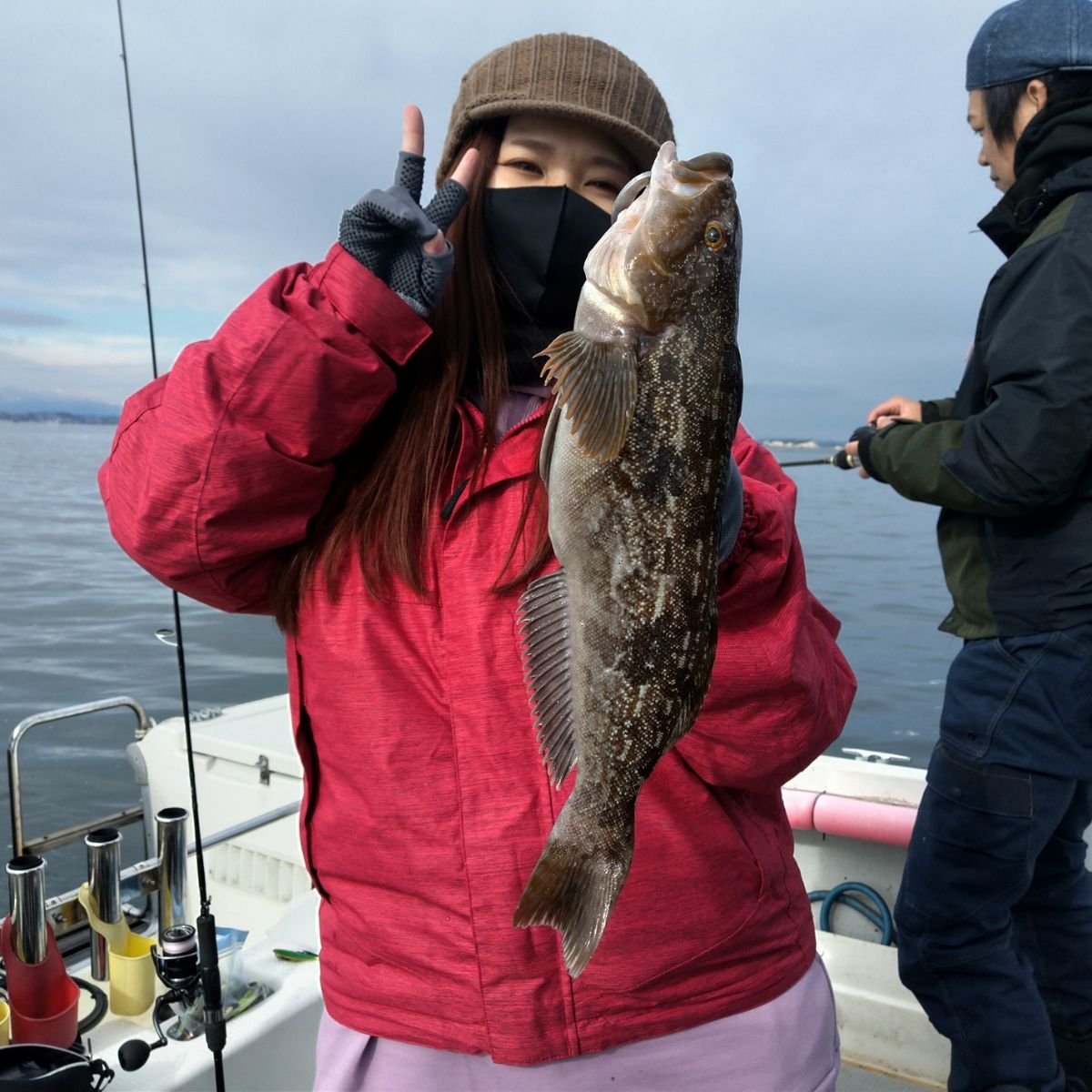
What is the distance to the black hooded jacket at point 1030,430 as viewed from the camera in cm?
267

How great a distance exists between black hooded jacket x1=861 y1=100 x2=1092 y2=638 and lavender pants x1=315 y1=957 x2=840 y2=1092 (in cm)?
166

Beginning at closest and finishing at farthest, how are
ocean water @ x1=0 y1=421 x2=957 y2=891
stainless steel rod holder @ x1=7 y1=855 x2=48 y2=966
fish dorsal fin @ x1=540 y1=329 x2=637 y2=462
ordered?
1. fish dorsal fin @ x1=540 y1=329 x2=637 y2=462
2. stainless steel rod holder @ x1=7 y1=855 x2=48 y2=966
3. ocean water @ x1=0 y1=421 x2=957 y2=891

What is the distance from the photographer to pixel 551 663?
59.6 inches

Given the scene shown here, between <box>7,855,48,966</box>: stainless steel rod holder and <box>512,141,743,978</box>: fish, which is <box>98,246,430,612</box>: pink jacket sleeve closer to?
<box>512,141,743,978</box>: fish

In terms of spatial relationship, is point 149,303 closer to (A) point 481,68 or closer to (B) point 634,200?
(A) point 481,68

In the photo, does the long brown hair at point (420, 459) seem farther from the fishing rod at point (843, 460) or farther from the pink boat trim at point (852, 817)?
the pink boat trim at point (852, 817)

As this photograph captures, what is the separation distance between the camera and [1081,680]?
272 centimetres

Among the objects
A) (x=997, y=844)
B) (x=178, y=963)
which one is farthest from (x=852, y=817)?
(x=178, y=963)

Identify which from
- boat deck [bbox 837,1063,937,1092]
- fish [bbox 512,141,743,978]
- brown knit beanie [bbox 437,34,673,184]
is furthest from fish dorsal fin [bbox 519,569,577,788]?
boat deck [bbox 837,1063,937,1092]

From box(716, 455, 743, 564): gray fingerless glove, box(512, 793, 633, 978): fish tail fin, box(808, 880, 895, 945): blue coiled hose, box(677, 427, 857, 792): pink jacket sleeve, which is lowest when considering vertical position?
box(808, 880, 895, 945): blue coiled hose

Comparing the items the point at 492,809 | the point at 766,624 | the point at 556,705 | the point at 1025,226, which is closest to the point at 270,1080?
the point at 492,809

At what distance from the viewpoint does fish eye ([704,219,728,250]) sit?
1.52 m

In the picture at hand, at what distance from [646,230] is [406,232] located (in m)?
0.40

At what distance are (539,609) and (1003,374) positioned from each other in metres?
2.00
